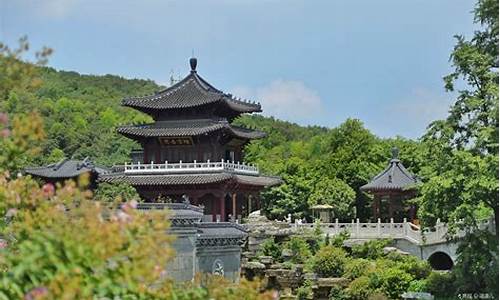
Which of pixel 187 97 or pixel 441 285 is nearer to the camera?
pixel 441 285

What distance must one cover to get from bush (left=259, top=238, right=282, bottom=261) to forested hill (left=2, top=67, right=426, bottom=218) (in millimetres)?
7550

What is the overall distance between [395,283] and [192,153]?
1249 cm

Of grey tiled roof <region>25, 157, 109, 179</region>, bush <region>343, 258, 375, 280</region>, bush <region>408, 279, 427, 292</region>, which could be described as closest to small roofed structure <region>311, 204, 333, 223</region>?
bush <region>343, 258, 375, 280</region>

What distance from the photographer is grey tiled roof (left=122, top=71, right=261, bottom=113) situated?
1259 inches

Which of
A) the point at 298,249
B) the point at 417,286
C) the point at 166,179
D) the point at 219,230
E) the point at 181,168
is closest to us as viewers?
the point at 417,286

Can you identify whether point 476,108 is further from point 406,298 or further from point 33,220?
point 33,220

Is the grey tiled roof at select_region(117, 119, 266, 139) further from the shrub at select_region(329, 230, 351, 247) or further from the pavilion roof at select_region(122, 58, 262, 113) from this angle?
the shrub at select_region(329, 230, 351, 247)

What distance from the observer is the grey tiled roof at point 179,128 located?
31125 millimetres

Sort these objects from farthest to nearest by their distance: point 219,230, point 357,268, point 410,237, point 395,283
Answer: point 410,237 → point 357,268 → point 219,230 → point 395,283

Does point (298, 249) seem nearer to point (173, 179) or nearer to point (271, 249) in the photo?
A: point (271, 249)

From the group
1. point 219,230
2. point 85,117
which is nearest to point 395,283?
point 219,230

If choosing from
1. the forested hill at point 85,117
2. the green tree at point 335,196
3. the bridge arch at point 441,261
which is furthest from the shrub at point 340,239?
the forested hill at point 85,117

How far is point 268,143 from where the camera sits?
71.8 meters

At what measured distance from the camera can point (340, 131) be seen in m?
45.7
